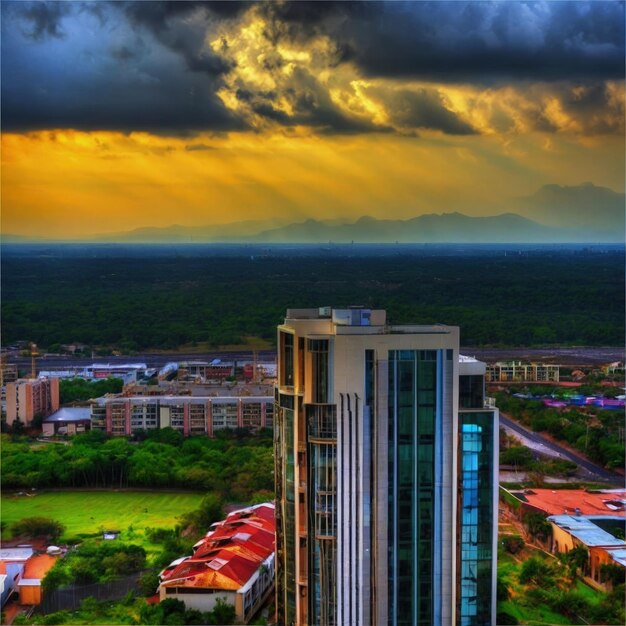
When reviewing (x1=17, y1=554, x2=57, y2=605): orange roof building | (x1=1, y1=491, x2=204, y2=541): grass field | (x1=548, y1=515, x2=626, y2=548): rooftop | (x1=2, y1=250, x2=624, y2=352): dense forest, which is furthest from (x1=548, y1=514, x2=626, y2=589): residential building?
(x1=2, y1=250, x2=624, y2=352): dense forest

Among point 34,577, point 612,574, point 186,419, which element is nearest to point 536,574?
point 612,574

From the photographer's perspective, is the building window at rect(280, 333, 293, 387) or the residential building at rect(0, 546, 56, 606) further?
the residential building at rect(0, 546, 56, 606)

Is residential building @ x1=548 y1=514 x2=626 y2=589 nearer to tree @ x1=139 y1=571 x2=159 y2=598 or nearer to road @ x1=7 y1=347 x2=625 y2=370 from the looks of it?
tree @ x1=139 y1=571 x2=159 y2=598

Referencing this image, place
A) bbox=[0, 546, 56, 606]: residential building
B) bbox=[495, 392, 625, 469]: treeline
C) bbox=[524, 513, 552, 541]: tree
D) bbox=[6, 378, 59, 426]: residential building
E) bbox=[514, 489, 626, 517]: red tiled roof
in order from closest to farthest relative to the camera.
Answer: bbox=[0, 546, 56, 606]: residential building, bbox=[524, 513, 552, 541]: tree, bbox=[514, 489, 626, 517]: red tiled roof, bbox=[495, 392, 625, 469]: treeline, bbox=[6, 378, 59, 426]: residential building

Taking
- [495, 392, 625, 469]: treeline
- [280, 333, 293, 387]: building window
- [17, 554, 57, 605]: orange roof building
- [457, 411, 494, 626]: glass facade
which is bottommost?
[17, 554, 57, 605]: orange roof building

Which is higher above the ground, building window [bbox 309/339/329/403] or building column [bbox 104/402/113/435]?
building window [bbox 309/339/329/403]

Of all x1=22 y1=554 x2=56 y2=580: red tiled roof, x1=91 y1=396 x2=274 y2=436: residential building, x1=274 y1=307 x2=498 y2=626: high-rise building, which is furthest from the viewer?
Result: x1=91 y1=396 x2=274 y2=436: residential building
